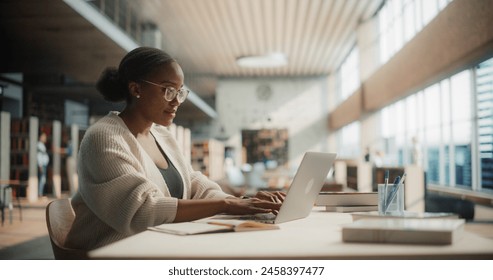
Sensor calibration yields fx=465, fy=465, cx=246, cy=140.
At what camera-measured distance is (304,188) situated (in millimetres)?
1445

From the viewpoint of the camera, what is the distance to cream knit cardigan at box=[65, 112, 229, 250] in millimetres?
1400

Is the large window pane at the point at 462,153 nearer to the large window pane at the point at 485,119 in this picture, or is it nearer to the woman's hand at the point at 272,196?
the large window pane at the point at 485,119

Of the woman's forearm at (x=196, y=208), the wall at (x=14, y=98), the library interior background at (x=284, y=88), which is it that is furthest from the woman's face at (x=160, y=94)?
the wall at (x=14, y=98)

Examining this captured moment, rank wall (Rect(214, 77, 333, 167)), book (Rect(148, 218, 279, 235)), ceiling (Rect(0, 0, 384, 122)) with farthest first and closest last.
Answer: wall (Rect(214, 77, 333, 167)) < ceiling (Rect(0, 0, 384, 122)) < book (Rect(148, 218, 279, 235))

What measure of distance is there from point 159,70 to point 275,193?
632 millimetres

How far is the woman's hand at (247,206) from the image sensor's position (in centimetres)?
152

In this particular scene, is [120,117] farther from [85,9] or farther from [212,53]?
[212,53]

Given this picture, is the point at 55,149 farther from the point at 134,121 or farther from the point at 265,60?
the point at 134,121

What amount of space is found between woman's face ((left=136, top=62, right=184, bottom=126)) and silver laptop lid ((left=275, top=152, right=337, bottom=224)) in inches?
23.6

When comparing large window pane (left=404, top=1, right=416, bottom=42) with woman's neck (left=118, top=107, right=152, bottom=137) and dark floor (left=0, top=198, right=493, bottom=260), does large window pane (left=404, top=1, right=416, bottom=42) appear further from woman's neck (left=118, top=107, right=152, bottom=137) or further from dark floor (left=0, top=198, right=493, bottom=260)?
woman's neck (left=118, top=107, right=152, bottom=137)

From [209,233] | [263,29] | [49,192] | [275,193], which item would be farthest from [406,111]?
[49,192]

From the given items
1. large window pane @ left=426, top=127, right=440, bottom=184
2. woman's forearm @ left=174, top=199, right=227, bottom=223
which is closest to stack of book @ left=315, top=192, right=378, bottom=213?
woman's forearm @ left=174, top=199, right=227, bottom=223

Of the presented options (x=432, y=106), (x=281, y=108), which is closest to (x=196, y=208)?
(x=432, y=106)

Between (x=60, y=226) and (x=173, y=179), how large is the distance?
1.49 ft
